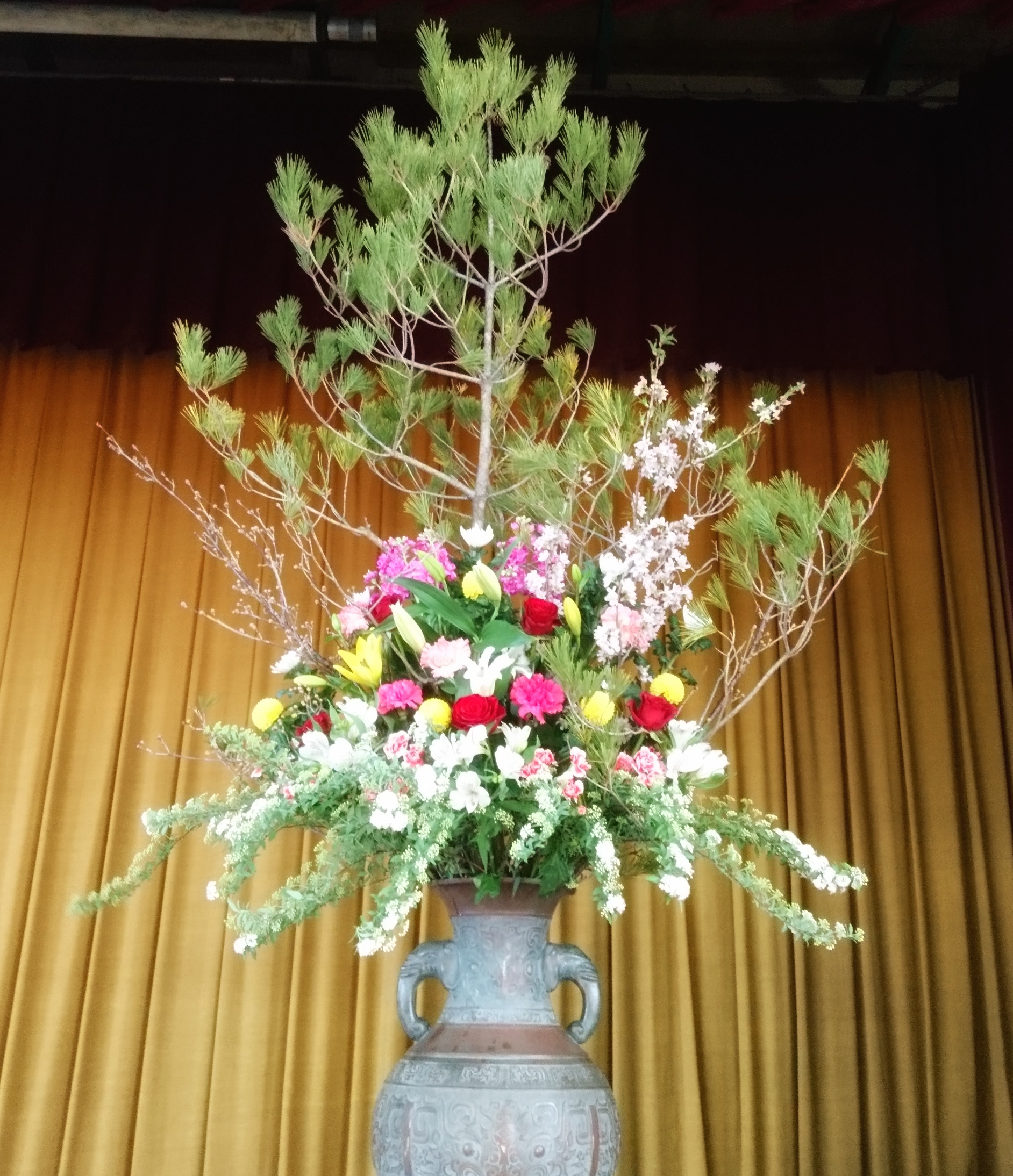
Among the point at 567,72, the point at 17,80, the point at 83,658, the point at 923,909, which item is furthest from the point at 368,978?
the point at 17,80

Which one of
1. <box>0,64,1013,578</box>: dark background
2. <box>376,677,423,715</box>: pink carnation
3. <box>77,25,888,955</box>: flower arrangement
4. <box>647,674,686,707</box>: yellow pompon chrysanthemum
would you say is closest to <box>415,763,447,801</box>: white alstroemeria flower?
<box>77,25,888,955</box>: flower arrangement

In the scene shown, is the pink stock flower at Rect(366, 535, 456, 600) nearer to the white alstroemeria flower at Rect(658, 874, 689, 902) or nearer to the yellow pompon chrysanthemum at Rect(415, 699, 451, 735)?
the yellow pompon chrysanthemum at Rect(415, 699, 451, 735)

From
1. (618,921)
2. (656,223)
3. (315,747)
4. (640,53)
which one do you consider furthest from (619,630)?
(640,53)

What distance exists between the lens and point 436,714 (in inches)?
55.0

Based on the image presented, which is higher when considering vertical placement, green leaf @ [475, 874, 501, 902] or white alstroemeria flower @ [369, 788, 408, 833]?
white alstroemeria flower @ [369, 788, 408, 833]

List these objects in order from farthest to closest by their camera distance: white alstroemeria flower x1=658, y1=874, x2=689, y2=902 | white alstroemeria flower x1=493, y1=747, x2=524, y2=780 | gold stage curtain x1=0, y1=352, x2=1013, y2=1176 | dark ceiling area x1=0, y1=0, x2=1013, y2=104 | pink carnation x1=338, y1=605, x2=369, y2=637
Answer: dark ceiling area x1=0, y1=0, x2=1013, y2=104 → gold stage curtain x1=0, y1=352, x2=1013, y2=1176 → pink carnation x1=338, y1=605, x2=369, y2=637 → white alstroemeria flower x1=493, y1=747, x2=524, y2=780 → white alstroemeria flower x1=658, y1=874, x2=689, y2=902

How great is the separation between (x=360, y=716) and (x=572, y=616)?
29 centimetres

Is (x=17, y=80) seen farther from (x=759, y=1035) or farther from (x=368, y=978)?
(x=759, y=1035)

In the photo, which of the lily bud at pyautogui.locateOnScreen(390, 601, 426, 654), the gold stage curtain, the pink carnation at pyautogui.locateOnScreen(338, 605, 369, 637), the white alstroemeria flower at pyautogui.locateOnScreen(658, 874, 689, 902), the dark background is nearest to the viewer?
the white alstroemeria flower at pyautogui.locateOnScreen(658, 874, 689, 902)

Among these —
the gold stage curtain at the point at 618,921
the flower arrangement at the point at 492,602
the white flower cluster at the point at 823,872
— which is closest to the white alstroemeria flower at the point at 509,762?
the flower arrangement at the point at 492,602

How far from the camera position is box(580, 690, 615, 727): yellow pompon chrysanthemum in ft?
4.52

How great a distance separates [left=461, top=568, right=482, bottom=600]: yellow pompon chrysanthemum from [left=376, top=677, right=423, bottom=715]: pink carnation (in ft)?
0.46

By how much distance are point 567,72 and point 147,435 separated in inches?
Answer: 80.0

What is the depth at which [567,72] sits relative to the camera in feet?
6.16
